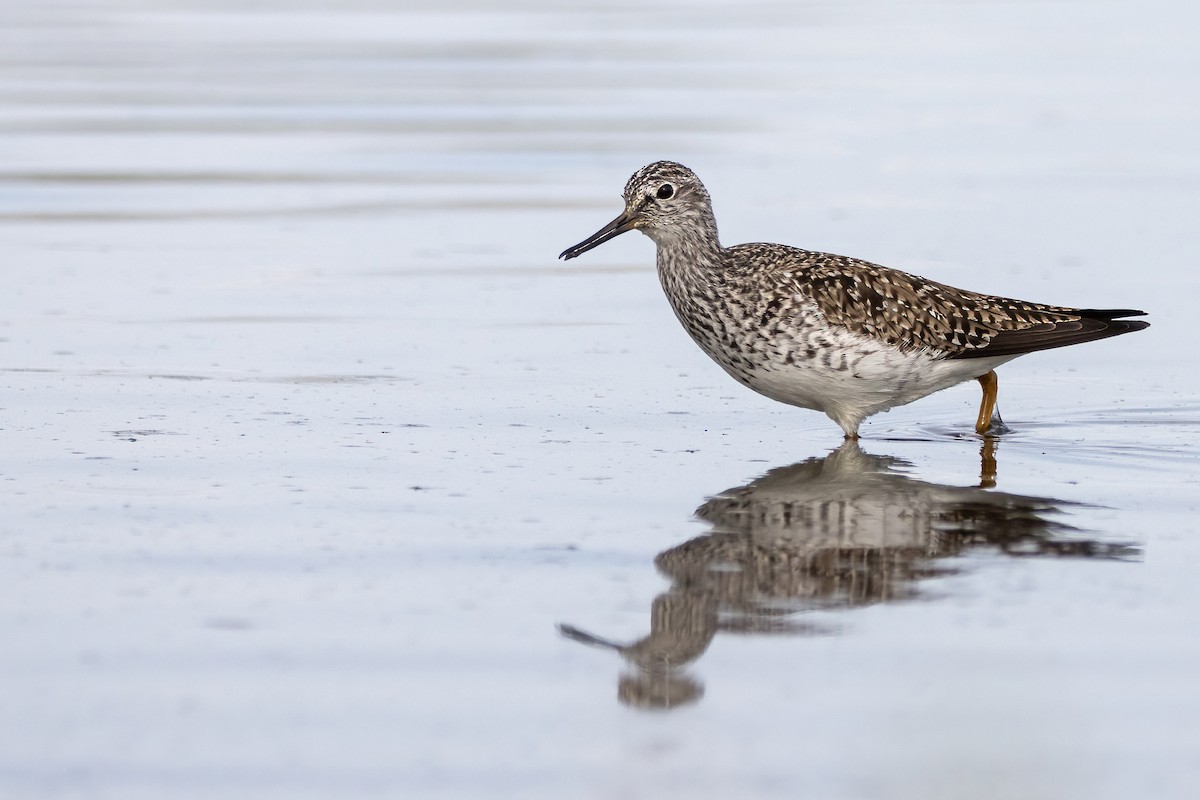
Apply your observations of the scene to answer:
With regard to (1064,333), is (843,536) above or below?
below

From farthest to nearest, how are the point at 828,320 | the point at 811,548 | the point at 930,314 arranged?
the point at 930,314
the point at 828,320
the point at 811,548

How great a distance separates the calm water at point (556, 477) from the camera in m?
A: 5.40

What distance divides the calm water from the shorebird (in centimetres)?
30

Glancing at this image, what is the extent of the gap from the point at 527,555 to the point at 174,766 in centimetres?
221

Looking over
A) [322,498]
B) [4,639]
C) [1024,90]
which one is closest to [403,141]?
[1024,90]

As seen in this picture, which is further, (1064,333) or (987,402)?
(1064,333)

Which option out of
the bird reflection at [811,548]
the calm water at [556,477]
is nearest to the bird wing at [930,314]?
the calm water at [556,477]

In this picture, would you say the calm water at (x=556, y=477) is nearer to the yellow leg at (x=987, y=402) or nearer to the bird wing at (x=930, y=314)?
the yellow leg at (x=987, y=402)

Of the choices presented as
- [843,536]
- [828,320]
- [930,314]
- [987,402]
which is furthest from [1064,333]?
[843,536]

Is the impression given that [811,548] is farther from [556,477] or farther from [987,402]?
[987,402]

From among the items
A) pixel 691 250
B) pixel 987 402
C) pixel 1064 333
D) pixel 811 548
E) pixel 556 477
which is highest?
pixel 691 250

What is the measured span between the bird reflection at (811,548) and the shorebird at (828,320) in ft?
1.85

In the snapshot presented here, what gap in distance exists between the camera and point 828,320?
9250mm

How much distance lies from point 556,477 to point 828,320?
1733 millimetres
